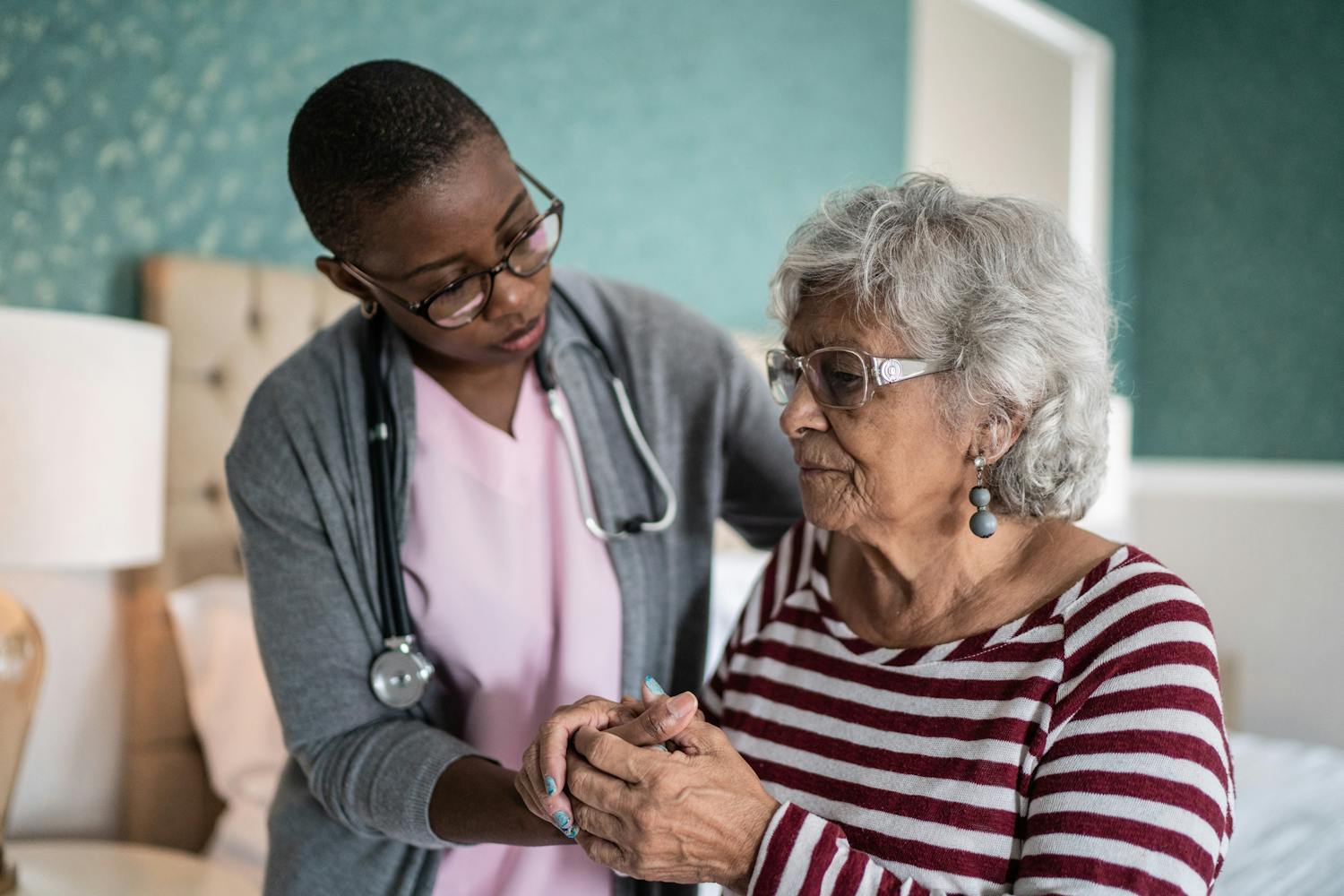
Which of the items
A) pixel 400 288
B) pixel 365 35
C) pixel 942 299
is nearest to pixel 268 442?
pixel 400 288

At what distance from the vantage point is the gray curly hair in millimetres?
1172

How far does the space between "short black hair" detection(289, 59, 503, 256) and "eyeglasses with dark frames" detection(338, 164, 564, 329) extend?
0.07 meters

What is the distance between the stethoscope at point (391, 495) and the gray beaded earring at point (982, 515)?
42cm

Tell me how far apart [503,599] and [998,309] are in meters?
0.67

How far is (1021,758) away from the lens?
108cm

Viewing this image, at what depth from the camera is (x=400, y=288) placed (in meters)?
1.30

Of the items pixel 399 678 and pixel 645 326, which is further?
pixel 645 326

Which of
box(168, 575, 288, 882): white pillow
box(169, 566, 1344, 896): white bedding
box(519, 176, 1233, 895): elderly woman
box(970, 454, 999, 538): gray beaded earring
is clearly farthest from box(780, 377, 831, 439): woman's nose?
box(168, 575, 288, 882): white pillow

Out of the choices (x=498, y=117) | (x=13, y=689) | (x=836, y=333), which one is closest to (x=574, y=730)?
(x=836, y=333)

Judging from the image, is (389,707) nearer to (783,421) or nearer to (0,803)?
(783,421)

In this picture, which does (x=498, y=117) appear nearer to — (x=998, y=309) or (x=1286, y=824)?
(x=998, y=309)

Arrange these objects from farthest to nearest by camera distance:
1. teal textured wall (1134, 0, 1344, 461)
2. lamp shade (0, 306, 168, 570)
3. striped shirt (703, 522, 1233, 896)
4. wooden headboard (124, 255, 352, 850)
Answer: teal textured wall (1134, 0, 1344, 461) → wooden headboard (124, 255, 352, 850) → lamp shade (0, 306, 168, 570) → striped shirt (703, 522, 1233, 896)

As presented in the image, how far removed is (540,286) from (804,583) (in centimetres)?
48

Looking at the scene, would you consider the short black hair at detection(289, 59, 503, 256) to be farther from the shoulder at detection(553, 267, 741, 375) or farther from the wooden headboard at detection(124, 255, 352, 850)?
the wooden headboard at detection(124, 255, 352, 850)
